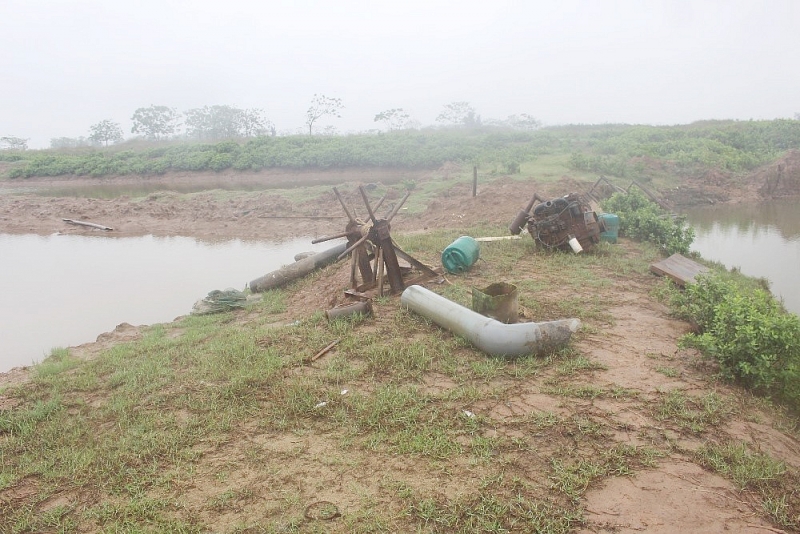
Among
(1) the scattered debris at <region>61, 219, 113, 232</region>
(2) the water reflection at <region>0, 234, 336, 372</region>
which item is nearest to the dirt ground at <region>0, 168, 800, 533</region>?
(2) the water reflection at <region>0, 234, 336, 372</region>

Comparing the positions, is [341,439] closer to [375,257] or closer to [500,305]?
[500,305]

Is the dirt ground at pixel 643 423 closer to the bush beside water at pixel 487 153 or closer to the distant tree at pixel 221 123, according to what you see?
the bush beside water at pixel 487 153

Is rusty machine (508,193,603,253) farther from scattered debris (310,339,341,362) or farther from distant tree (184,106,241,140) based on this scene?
distant tree (184,106,241,140)

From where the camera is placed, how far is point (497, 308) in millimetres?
5918

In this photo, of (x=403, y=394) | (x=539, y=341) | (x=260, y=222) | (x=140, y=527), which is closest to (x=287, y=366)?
(x=403, y=394)

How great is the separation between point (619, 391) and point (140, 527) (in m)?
3.95

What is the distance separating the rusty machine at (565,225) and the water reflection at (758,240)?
3.36m

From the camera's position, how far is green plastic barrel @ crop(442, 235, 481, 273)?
838cm

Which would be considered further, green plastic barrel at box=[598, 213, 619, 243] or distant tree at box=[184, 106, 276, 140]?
distant tree at box=[184, 106, 276, 140]

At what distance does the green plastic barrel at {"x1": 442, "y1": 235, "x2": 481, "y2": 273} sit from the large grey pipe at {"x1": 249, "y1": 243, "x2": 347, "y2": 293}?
2.54m

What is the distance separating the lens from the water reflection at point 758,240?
1001cm

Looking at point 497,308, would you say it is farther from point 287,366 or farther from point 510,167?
point 510,167

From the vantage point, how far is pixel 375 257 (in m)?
7.83

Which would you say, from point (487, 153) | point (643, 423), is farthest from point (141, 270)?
point (487, 153)
